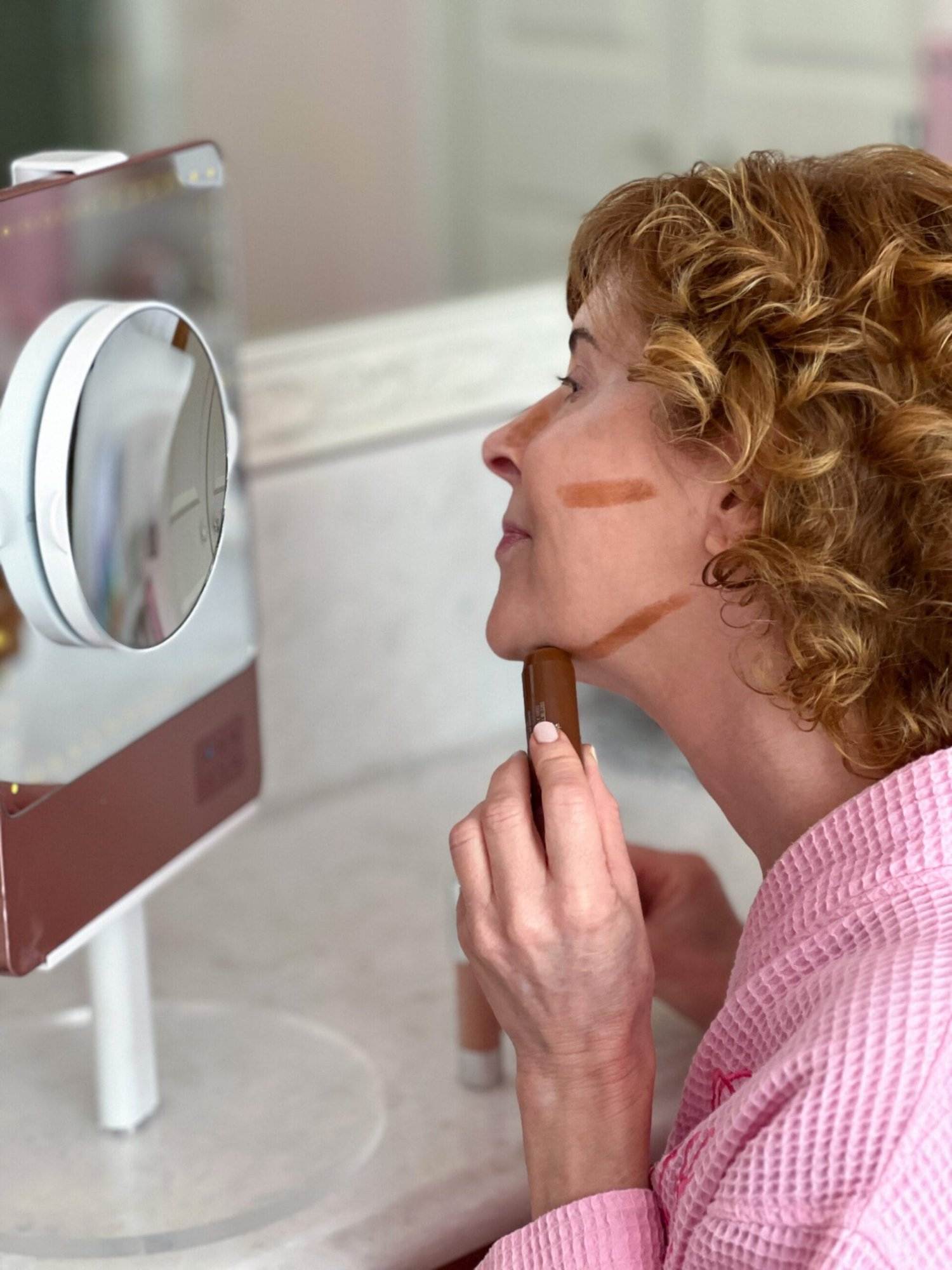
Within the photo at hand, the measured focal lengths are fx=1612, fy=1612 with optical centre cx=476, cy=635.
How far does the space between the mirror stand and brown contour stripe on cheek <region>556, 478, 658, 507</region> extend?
1.20 feet

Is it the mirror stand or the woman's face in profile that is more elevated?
the woman's face in profile

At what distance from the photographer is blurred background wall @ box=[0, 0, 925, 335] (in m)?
1.94

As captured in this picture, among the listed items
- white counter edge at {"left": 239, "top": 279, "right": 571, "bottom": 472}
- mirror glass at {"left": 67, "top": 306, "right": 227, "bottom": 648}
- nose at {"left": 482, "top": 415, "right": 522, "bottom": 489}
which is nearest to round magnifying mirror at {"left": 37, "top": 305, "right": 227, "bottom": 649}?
mirror glass at {"left": 67, "top": 306, "right": 227, "bottom": 648}

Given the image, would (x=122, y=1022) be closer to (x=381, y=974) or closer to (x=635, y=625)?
(x=381, y=974)

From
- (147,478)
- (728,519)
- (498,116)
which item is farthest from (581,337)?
(498,116)

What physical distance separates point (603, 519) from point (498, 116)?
1.27 m

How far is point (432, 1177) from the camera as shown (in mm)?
941

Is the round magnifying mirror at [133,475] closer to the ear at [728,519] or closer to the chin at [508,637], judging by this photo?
the chin at [508,637]

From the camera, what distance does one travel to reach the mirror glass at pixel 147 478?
821mm

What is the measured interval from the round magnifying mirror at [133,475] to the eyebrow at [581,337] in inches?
8.0

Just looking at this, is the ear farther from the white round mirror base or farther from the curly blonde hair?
the white round mirror base

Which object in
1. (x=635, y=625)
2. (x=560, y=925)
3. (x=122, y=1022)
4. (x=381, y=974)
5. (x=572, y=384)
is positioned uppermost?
(x=572, y=384)

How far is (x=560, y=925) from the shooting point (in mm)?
830

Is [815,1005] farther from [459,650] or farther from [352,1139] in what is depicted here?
[459,650]
